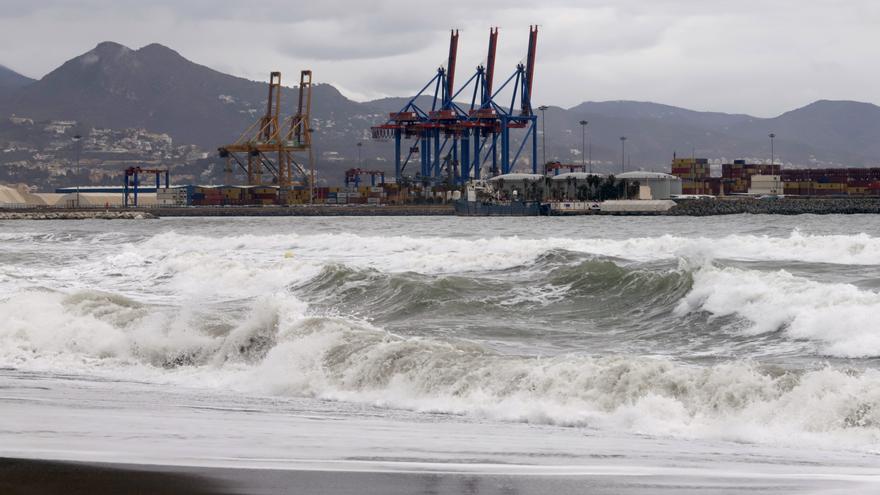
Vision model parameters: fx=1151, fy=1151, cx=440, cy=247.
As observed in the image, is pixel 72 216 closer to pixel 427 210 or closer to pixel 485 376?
pixel 427 210

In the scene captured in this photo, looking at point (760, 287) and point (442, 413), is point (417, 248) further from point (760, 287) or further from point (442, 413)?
point (442, 413)

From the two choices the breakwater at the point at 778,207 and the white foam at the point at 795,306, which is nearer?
the white foam at the point at 795,306

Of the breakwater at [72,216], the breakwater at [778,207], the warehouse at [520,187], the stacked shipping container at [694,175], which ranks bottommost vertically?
the breakwater at [72,216]

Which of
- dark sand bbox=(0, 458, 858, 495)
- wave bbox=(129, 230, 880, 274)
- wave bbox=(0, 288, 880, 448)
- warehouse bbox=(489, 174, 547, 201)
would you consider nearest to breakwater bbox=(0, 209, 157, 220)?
warehouse bbox=(489, 174, 547, 201)

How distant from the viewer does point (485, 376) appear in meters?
12.0

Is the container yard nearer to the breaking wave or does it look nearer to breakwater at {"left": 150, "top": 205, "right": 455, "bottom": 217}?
breakwater at {"left": 150, "top": 205, "right": 455, "bottom": 217}

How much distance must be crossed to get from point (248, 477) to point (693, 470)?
2980 mm

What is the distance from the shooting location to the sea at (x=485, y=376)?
329 inches

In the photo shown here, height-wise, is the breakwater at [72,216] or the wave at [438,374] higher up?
the wave at [438,374]

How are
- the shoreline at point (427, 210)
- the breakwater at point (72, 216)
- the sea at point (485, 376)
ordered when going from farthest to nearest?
the breakwater at point (72, 216) < the shoreline at point (427, 210) < the sea at point (485, 376)

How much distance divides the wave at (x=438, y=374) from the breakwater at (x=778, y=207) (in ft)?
269

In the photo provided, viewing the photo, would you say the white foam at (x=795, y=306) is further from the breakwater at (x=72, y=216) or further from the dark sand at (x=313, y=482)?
the breakwater at (x=72, y=216)

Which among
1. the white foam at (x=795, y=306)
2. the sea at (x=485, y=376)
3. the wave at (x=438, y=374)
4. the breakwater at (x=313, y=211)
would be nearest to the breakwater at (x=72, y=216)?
the breakwater at (x=313, y=211)

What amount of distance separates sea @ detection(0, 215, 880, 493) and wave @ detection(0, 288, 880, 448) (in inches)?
1.2
